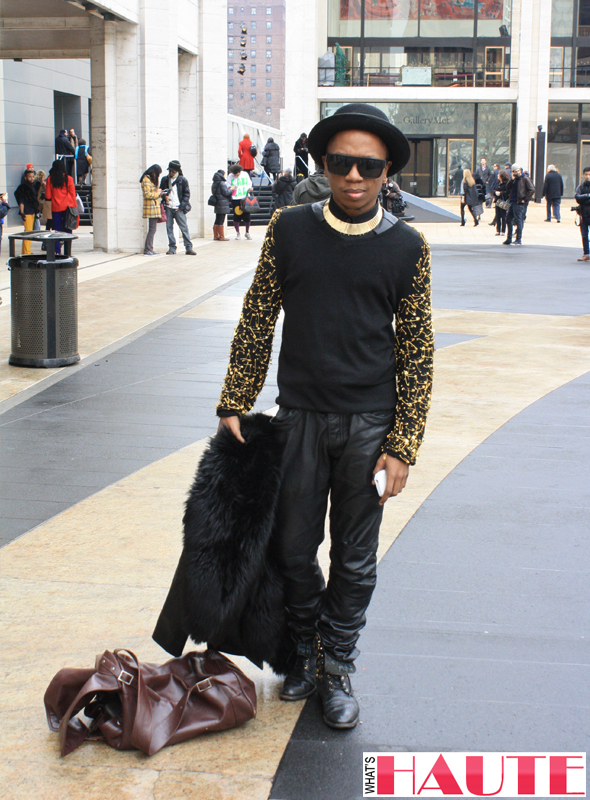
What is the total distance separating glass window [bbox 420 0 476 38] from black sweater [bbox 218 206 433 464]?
44.2 meters

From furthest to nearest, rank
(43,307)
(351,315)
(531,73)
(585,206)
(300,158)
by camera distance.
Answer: (531,73) → (300,158) → (585,206) → (43,307) → (351,315)

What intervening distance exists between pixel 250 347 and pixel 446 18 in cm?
4460

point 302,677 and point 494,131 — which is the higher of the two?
point 494,131

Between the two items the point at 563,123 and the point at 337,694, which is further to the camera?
the point at 563,123

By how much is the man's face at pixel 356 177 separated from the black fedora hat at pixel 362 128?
0.06ft

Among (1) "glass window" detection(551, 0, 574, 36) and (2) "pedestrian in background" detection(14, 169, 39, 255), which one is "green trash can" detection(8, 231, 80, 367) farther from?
(1) "glass window" detection(551, 0, 574, 36)

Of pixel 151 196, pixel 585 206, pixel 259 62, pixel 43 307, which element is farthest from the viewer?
pixel 259 62

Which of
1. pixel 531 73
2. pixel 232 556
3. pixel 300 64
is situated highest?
pixel 300 64

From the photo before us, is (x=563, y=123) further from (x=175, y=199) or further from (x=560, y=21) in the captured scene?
(x=175, y=199)

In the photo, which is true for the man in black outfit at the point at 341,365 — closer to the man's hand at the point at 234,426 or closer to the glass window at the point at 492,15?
the man's hand at the point at 234,426

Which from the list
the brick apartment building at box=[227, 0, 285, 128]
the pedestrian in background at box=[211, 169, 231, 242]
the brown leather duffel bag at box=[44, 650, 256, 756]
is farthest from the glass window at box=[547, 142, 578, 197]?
the brick apartment building at box=[227, 0, 285, 128]

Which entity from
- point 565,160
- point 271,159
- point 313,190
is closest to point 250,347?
point 313,190

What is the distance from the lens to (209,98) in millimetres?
22531

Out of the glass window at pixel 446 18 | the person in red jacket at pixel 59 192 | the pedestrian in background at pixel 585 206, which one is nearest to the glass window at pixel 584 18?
the glass window at pixel 446 18
